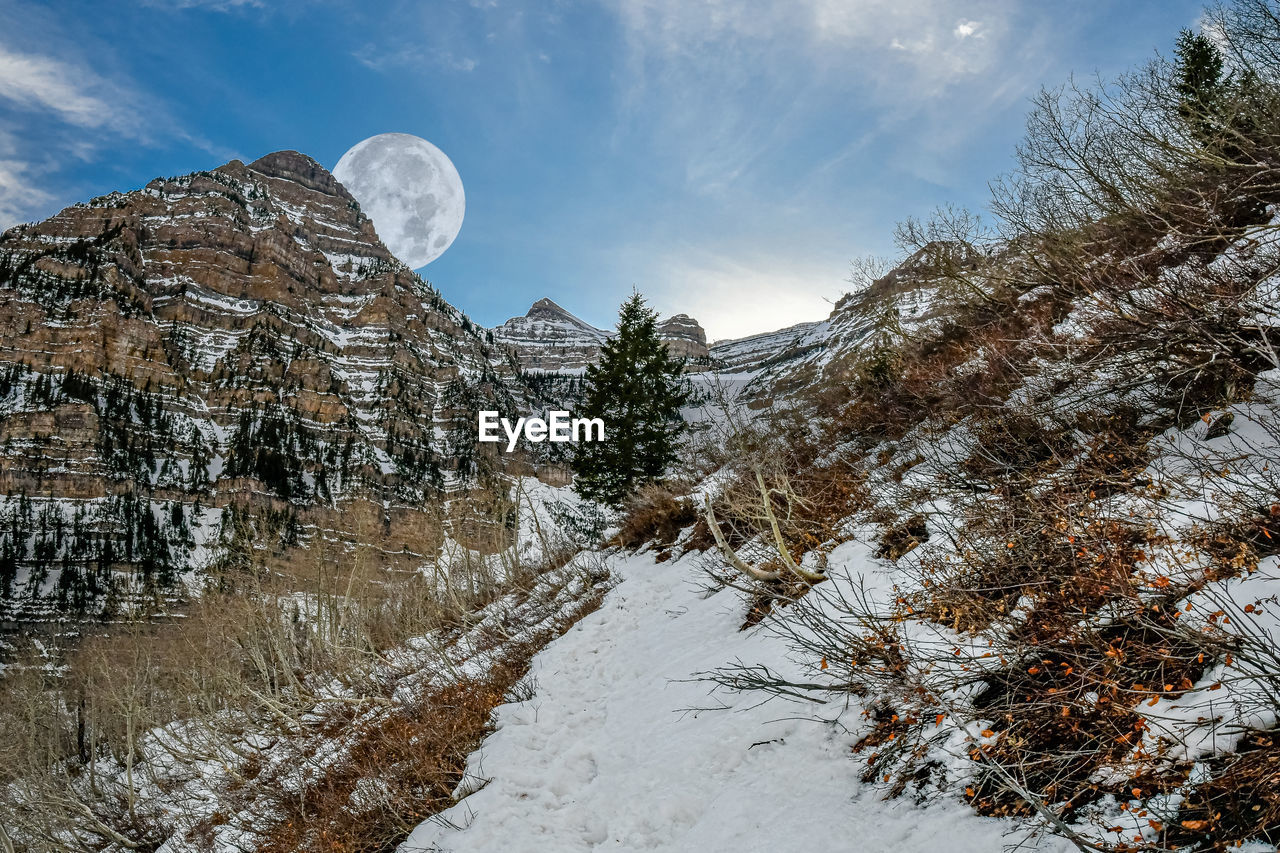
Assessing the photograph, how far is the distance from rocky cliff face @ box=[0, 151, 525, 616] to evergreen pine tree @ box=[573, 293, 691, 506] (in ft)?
276

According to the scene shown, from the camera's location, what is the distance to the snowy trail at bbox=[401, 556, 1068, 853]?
163 inches

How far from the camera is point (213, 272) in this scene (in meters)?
181

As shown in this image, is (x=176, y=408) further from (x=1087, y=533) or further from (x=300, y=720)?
(x=1087, y=533)

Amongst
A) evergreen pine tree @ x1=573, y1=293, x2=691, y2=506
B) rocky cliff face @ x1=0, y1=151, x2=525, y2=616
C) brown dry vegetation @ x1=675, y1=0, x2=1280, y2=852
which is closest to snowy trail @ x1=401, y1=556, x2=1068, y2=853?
brown dry vegetation @ x1=675, y1=0, x2=1280, y2=852

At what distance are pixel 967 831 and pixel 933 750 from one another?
0.72 m

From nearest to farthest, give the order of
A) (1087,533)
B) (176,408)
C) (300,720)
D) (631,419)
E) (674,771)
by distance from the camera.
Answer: (1087,533)
(674,771)
(300,720)
(631,419)
(176,408)

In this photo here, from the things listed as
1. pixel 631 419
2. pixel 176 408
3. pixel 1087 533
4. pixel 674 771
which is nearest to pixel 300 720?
pixel 631 419

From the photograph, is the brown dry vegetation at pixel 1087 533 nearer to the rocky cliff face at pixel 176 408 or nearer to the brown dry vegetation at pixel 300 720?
the brown dry vegetation at pixel 300 720

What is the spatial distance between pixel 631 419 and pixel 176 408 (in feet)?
542

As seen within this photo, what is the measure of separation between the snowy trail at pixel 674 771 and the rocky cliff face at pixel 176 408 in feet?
323

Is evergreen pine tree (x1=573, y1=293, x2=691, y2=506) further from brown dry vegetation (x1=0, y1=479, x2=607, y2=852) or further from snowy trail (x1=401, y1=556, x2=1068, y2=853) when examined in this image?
snowy trail (x1=401, y1=556, x2=1068, y2=853)

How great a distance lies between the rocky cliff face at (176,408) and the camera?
11006 centimetres

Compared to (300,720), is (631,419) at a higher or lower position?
higher

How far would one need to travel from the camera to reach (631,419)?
2427cm
